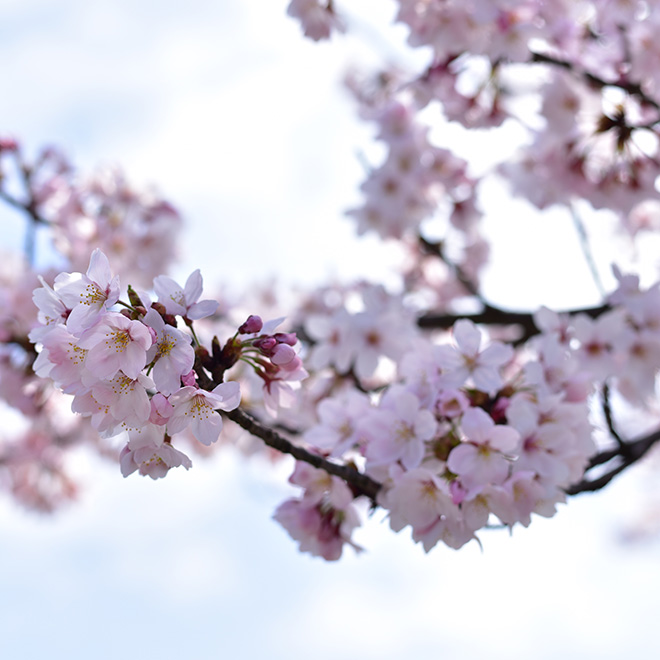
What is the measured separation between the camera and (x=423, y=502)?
62.3 inches

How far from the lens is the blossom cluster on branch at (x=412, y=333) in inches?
51.4

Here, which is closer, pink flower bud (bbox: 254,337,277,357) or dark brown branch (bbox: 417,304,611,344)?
pink flower bud (bbox: 254,337,277,357)

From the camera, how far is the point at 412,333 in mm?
3088

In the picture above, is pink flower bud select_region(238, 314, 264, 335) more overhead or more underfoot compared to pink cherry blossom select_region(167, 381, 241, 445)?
more overhead

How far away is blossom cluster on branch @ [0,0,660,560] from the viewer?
1.31 meters

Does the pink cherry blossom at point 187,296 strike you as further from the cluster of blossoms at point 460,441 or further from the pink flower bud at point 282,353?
the cluster of blossoms at point 460,441

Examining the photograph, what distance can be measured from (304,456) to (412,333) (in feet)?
5.38

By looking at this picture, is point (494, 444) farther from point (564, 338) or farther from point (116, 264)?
point (116, 264)

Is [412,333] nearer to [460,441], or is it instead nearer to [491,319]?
[491,319]

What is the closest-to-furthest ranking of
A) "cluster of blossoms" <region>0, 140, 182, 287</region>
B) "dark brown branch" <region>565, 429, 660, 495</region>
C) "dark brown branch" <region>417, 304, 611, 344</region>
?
"dark brown branch" <region>565, 429, 660, 495</region>
"dark brown branch" <region>417, 304, 611, 344</region>
"cluster of blossoms" <region>0, 140, 182, 287</region>

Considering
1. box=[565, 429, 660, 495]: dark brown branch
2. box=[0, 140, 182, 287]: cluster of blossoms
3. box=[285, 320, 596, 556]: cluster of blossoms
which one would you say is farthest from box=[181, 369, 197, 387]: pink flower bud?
box=[0, 140, 182, 287]: cluster of blossoms

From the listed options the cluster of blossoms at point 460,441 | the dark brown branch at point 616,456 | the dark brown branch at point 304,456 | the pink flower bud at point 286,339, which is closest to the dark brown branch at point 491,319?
the dark brown branch at point 616,456

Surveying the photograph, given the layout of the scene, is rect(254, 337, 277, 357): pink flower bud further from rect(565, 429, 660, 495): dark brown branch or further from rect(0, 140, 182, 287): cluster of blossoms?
rect(0, 140, 182, 287): cluster of blossoms

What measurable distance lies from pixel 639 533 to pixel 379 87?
10931 mm
